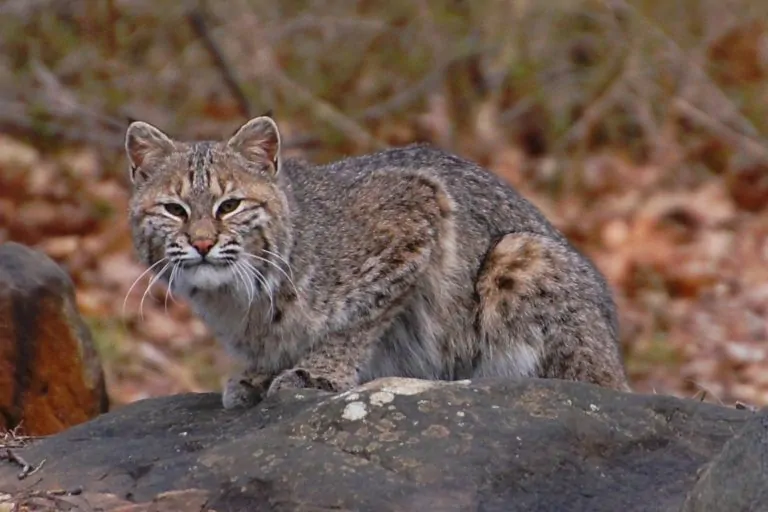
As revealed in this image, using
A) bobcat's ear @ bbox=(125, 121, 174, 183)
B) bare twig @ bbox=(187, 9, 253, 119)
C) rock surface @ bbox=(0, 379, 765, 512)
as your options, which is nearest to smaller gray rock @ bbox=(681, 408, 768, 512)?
rock surface @ bbox=(0, 379, 765, 512)

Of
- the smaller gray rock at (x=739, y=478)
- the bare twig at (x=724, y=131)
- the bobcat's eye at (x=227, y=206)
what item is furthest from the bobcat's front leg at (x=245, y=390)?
the bare twig at (x=724, y=131)

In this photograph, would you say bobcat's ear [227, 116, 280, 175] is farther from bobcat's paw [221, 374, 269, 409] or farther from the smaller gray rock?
the smaller gray rock

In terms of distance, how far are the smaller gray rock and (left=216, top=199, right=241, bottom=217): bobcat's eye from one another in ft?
8.02

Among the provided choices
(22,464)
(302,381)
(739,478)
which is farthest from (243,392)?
(739,478)

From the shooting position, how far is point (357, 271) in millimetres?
6145

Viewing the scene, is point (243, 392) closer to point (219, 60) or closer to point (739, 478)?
point (739, 478)

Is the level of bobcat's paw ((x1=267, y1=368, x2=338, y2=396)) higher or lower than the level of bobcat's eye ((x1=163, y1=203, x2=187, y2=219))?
lower

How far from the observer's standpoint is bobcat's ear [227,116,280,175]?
19.5 ft

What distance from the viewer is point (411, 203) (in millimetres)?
6293

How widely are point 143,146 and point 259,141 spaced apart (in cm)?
51

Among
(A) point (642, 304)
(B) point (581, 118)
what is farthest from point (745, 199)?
(A) point (642, 304)

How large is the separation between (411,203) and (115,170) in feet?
24.0

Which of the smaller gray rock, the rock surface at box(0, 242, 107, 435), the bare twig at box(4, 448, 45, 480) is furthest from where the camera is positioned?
the rock surface at box(0, 242, 107, 435)

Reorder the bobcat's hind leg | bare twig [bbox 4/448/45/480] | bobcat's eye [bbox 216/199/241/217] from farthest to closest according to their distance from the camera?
the bobcat's hind leg
bobcat's eye [bbox 216/199/241/217]
bare twig [bbox 4/448/45/480]
